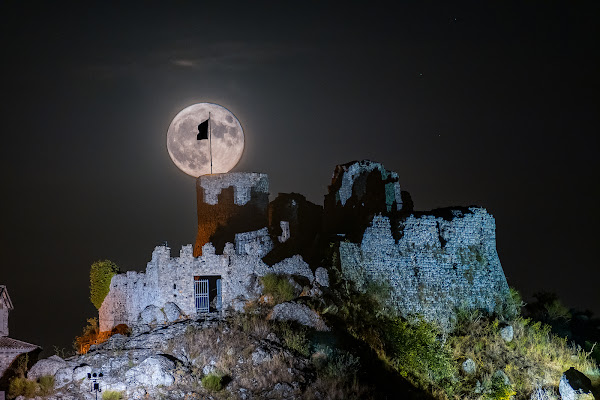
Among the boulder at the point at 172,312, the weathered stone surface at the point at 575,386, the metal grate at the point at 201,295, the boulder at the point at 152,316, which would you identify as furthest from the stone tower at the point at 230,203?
the weathered stone surface at the point at 575,386

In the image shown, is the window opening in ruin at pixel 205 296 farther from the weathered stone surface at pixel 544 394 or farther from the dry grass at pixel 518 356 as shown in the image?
the weathered stone surface at pixel 544 394

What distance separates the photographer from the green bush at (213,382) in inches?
1545

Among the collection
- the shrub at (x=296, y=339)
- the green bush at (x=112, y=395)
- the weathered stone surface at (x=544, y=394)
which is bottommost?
the weathered stone surface at (x=544, y=394)

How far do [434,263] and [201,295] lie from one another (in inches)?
465

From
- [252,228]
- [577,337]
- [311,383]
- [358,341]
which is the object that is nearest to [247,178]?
[252,228]

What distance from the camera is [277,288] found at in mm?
45250

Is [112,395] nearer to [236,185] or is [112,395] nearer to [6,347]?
[6,347]

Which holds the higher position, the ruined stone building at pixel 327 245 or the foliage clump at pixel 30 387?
the ruined stone building at pixel 327 245

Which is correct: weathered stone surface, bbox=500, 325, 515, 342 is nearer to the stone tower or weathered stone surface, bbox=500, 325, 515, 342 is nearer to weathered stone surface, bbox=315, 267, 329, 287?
weathered stone surface, bbox=315, 267, 329, 287

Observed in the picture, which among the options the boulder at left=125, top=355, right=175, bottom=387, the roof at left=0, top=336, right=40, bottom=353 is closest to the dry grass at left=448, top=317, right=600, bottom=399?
the boulder at left=125, top=355, right=175, bottom=387

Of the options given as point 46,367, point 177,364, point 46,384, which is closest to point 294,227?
point 177,364

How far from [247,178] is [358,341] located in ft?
40.3

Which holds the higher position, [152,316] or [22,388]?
[152,316]

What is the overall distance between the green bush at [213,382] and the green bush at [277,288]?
19.8 feet
